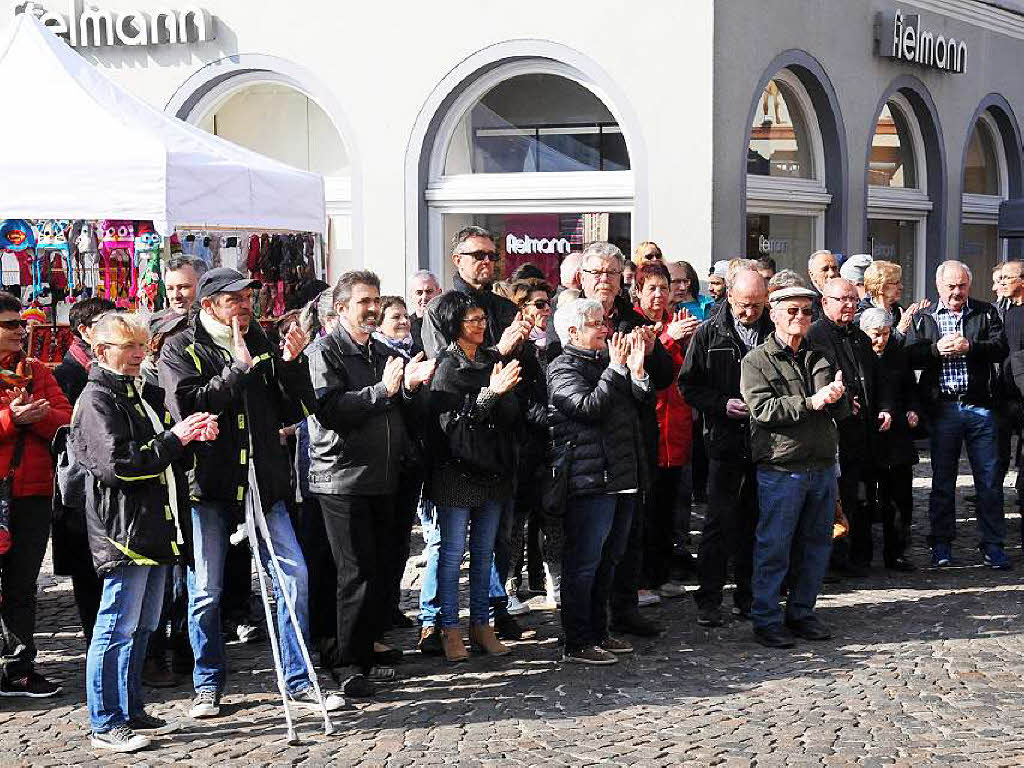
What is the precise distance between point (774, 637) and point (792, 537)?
1.72 ft

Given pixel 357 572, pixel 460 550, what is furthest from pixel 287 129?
pixel 357 572

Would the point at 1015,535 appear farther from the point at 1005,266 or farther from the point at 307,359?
the point at 307,359

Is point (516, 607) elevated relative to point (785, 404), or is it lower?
lower

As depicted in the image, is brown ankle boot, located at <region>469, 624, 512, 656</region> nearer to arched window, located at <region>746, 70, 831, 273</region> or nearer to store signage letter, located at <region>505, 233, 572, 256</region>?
store signage letter, located at <region>505, 233, 572, 256</region>

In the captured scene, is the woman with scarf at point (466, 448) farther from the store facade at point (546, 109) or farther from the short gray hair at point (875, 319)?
the store facade at point (546, 109)

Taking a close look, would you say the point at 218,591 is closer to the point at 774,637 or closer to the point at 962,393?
the point at 774,637

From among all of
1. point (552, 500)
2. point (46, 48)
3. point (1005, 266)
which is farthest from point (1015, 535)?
point (46, 48)

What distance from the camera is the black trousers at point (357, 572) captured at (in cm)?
652

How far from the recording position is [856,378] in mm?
8406

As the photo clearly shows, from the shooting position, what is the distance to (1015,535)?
405 inches

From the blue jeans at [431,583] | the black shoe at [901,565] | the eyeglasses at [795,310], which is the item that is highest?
the eyeglasses at [795,310]

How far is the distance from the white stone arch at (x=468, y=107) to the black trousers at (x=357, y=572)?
28.0 feet

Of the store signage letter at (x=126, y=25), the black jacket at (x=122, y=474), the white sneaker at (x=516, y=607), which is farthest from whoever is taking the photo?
the store signage letter at (x=126, y=25)

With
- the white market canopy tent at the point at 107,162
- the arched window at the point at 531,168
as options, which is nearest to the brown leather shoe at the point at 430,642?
the white market canopy tent at the point at 107,162
